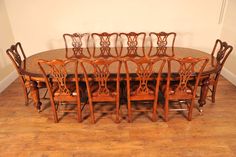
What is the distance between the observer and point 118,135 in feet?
7.73

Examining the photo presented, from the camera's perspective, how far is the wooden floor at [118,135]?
2.12m

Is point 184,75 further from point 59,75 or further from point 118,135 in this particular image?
point 59,75

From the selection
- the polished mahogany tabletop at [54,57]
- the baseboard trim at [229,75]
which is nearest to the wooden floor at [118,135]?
the polished mahogany tabletop at [54,57]

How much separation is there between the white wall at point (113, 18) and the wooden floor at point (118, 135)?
1619mm

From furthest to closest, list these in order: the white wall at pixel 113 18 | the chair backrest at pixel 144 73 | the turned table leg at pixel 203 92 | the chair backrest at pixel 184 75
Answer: the white wall at pixel 113 18, the turned table leg at pixel 203 92, the chair backrest at pixel 184 75, the chair backrest at pixel 144 73

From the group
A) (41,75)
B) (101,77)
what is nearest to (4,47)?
(41,75)

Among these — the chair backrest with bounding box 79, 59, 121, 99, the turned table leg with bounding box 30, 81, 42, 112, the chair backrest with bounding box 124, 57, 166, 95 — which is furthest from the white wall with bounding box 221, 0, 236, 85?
the turned table leg with bounding box 30, 81, 42, 112

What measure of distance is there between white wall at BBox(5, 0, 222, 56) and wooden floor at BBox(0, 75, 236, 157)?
1619mm

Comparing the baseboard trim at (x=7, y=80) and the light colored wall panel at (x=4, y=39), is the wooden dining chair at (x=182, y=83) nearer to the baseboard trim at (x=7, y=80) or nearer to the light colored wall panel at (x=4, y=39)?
the baseboard trim at (x=7, y=80)

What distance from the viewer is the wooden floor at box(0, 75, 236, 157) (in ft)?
6.95

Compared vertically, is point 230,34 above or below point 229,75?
above

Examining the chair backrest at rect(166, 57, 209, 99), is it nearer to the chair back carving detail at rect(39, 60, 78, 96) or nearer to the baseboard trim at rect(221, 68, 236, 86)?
the chair back carving detail at rect(39, 60, 78, 96)

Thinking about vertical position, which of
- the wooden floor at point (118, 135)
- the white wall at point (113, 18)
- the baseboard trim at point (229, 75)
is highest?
the white wall at point (113, 18)

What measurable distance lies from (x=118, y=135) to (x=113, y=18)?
231 cm
